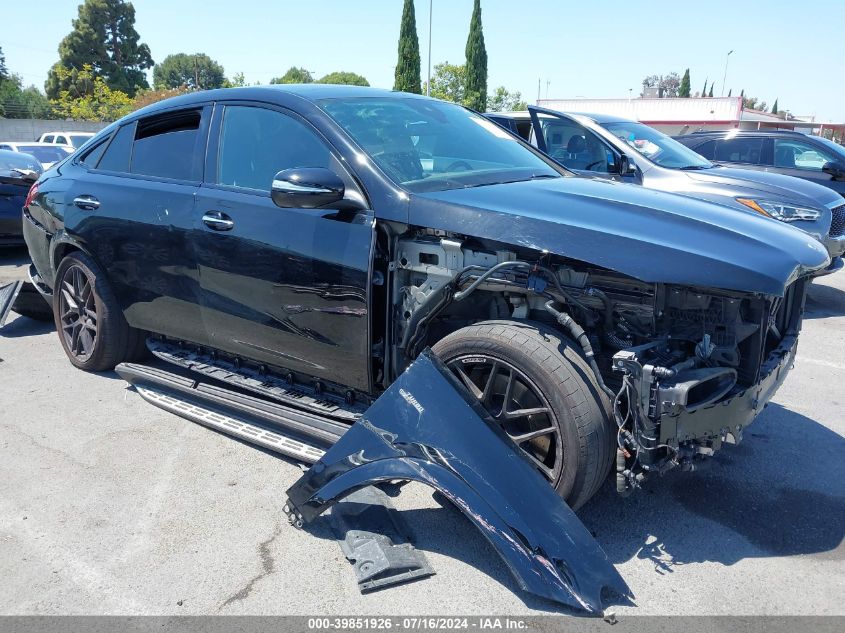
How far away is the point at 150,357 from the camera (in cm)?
498

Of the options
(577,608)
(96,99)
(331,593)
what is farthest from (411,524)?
(96,99)

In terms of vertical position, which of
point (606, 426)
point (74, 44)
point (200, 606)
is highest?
point (74, 44)

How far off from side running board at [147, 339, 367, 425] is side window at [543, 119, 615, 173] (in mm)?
4545

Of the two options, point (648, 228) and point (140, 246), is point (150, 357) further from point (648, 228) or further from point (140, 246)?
point (648, 228)

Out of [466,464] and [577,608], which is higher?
[466,464]

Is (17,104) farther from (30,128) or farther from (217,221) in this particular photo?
(217,221)

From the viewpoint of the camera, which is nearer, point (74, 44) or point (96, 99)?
point (96, 99)

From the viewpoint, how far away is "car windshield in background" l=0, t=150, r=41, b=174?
8.91 m

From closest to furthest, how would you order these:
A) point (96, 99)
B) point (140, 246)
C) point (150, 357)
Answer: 1. point (140, 246)
2. point (150, 357)
3. point (96, 99)

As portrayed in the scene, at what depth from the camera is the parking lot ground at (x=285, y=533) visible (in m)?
2.54

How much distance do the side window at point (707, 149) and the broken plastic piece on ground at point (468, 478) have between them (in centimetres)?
830

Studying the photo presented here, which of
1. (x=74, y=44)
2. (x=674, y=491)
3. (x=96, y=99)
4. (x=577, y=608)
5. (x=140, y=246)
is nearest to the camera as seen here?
(x=577, y=608)

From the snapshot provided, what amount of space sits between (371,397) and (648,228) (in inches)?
61.8

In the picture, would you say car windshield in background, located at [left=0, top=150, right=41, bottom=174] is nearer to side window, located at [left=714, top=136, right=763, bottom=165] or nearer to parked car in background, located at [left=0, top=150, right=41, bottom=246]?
parked car in background, located at [left=0, top=150, right=41, bottom=246]
